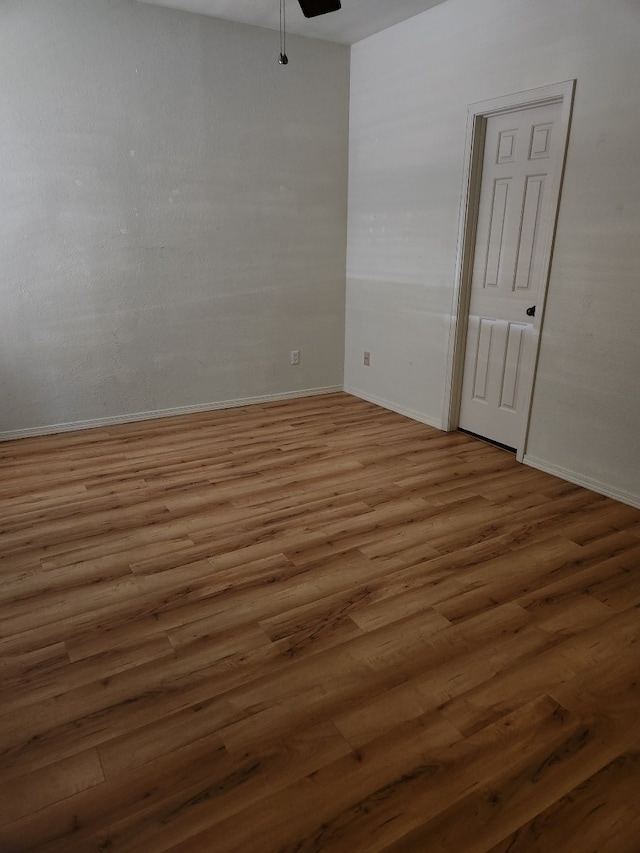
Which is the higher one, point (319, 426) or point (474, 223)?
point (474, 223)

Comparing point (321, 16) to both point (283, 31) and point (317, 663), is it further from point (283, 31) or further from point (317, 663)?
point (317, 663)

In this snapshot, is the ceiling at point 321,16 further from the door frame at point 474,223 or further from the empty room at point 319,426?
the door frame at point 474,223

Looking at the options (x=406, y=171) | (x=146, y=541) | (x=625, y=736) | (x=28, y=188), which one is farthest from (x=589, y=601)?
(x=28, y=188)

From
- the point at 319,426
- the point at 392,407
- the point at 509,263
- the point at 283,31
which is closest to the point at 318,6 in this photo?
the point at 283,31

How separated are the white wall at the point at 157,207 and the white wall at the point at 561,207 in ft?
1.70

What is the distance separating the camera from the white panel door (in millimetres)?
3338

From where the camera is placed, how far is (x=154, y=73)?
3898 mm

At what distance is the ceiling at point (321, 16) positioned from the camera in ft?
12.1

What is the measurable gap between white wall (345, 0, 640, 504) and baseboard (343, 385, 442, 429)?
0.11 ft

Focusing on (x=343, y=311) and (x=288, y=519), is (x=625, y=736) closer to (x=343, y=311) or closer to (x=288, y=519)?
(x=288, y=519)

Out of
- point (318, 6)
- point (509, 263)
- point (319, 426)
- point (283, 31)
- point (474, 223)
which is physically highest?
point (283, 31)

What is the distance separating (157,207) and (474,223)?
222cm

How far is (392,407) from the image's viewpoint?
477 cm

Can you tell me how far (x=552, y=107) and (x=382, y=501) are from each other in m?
2.39
